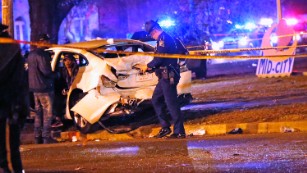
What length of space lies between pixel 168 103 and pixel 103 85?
4.06 ft

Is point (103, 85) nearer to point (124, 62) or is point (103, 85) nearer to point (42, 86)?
point (124, 62)

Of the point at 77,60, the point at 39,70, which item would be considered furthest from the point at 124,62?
the point at 39,70

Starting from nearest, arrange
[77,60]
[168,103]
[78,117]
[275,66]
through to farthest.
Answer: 1. [168,103]
2. [78,117]
3. [77,60]
4. [275,66]

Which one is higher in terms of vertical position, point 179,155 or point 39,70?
point 39,70

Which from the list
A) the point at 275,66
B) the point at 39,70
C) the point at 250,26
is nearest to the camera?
the point at 39,70

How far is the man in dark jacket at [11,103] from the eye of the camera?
553cm

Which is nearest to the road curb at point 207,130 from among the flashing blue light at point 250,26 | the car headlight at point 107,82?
the car headlight at point 107,82

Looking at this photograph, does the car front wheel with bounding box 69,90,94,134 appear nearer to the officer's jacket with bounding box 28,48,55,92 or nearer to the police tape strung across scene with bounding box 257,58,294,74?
the officer's jacket with bounding box 28,48,55,92

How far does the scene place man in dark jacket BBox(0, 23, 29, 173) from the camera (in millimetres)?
5527

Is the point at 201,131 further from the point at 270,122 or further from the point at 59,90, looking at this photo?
the point at 59,90

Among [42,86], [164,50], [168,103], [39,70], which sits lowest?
[168,103]

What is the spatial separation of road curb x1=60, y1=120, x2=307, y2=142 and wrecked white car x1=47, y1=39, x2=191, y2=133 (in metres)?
0.23

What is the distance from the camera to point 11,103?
5.55 metres

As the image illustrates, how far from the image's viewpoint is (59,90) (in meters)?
10.8
